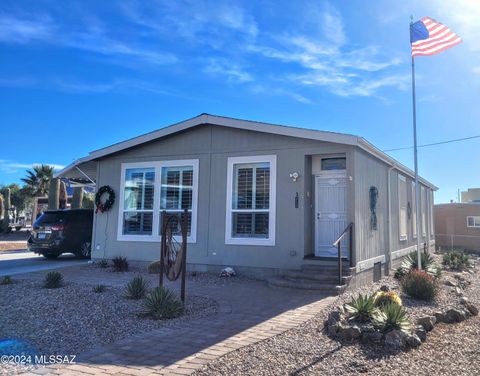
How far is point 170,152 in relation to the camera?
456 inches

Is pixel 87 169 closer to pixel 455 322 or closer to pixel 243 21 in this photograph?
pixel 243 21

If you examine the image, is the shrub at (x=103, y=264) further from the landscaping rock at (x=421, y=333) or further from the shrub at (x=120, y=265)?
the landscaping rock at (x=421, y=333)

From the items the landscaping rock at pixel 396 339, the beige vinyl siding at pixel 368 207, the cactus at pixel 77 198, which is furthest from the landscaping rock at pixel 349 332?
the cactus at pixel 77 198

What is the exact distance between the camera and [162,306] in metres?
6.10

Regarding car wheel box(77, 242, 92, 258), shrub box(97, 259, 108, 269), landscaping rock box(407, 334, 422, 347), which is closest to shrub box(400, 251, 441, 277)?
landscaping rock box(407, 334, 422, 347)

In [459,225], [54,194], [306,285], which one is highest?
[54,194]

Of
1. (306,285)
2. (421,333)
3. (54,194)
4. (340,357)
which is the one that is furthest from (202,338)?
(54,194)

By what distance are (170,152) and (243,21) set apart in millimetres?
3885

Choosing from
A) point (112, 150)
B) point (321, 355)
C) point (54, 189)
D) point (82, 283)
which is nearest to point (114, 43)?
point (112, 150)

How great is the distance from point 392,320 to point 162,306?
312 cm

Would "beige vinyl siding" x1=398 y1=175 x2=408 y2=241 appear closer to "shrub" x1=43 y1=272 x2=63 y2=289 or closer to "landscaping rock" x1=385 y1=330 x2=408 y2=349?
"landscaping rock" x1=385 y1=330 x2=408 y2=349

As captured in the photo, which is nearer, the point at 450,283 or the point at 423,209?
the point at 450,283

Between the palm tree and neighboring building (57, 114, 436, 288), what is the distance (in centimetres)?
3153

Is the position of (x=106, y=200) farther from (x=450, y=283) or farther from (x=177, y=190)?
(x=450, y=283)
